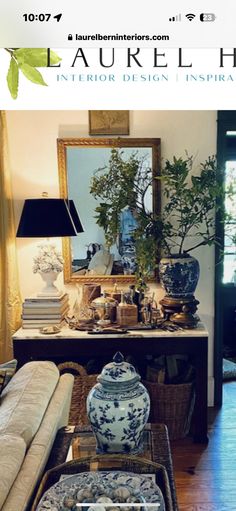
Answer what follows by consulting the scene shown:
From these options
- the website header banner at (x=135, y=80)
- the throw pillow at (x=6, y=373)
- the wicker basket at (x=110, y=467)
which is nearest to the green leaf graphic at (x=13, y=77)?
the website header banner at (x=135, y=80)

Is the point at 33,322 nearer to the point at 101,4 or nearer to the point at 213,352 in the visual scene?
the point at 213,352

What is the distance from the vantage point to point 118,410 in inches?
58.2

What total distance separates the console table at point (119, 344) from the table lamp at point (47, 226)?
1.05ft

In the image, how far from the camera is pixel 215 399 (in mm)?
3295

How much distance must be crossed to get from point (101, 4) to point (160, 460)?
1405 mm

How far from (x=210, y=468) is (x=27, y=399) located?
137 cm

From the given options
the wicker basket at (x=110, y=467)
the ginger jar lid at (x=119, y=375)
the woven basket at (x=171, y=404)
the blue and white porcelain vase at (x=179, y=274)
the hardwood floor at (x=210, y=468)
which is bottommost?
the hardwood floor at (x=210, y=468)

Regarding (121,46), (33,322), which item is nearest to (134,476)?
(121,46)

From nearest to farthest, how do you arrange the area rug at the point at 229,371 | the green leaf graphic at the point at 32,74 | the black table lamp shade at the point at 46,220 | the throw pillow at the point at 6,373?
1. the green leaf graphic at the point at 32,74
2. the throw pillow at the point at 6,373
3. the black table lamp shade at the point at 46,220
4. the area rug at the point at 229,371

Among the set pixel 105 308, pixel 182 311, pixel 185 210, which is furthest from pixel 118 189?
pixel 182 311

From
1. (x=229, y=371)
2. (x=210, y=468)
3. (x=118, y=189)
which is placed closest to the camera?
(x=210, y=468)

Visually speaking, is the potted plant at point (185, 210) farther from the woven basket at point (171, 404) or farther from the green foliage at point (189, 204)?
the woven basket at point (171, 404)

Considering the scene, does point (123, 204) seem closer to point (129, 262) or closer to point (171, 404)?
point (129, 262)

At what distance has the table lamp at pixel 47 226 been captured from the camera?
2.71 metres
